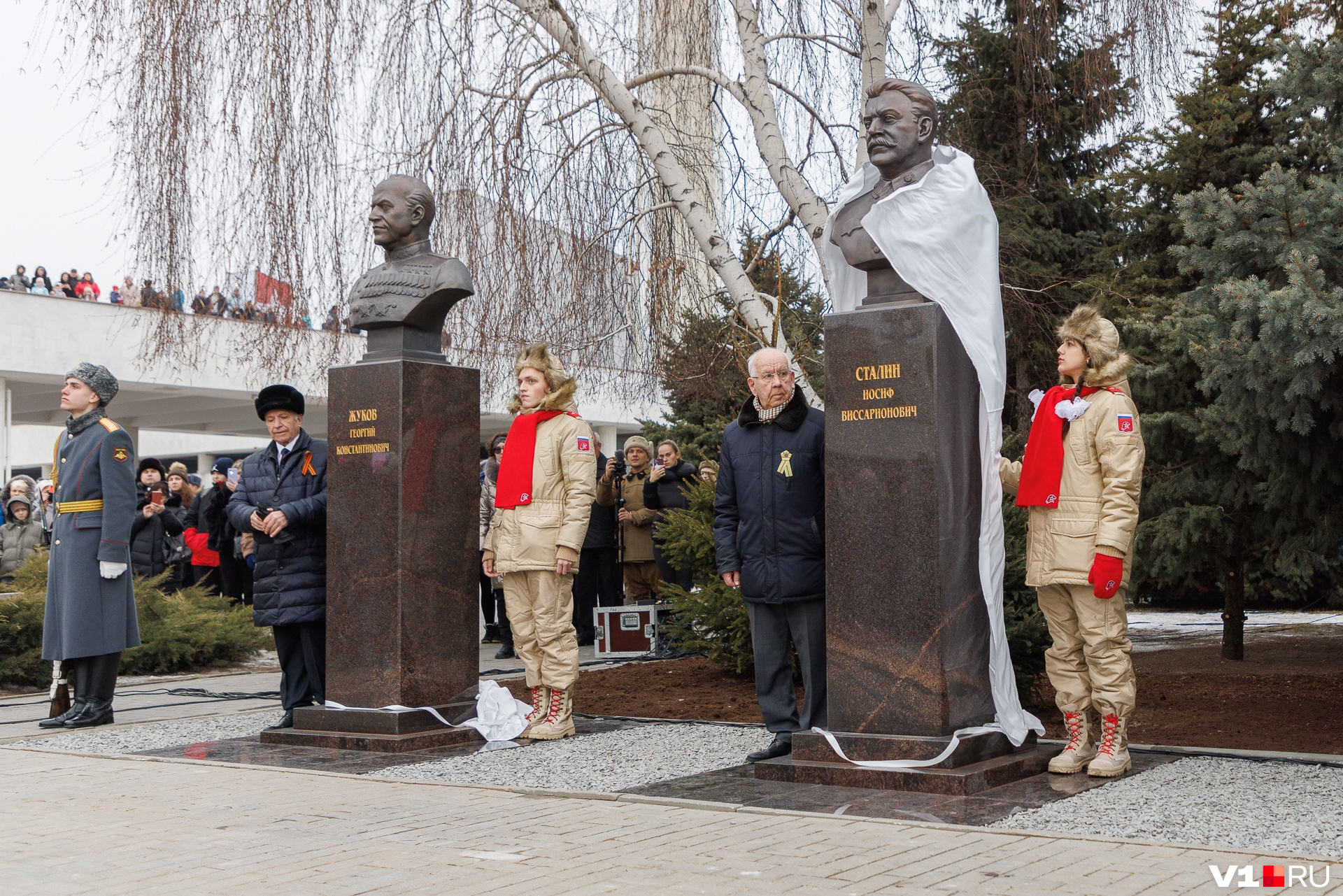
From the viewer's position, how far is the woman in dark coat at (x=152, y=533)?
1405 centimetres

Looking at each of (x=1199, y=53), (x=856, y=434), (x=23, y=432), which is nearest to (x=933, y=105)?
(x=856, y=434)

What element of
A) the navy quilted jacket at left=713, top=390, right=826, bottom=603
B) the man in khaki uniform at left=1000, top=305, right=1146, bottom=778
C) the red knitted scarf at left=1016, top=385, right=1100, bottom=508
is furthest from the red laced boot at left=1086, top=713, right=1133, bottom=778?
the navy quilted jacket at left=713, top=390, right=826, bottom=603

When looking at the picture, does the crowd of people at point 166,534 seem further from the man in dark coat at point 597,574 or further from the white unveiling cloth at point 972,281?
the white unveiling cloth at point 972,281

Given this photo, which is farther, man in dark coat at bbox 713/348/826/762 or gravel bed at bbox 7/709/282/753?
gravel bed at bbox 7/709/282/753

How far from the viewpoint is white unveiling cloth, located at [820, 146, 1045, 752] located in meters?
6.35

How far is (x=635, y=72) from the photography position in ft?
33.4

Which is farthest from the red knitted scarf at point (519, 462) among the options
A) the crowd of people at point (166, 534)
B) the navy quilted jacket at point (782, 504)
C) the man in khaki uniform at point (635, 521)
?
the crowd of people at point (166, 534)

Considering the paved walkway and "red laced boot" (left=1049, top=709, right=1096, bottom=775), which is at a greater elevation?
"red laced boot" (left=1049, top=709, right=1096, bottom=775)

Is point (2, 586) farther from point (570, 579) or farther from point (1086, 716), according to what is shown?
point (1086, 716)

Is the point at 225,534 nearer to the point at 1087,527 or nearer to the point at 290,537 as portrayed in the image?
the point at 290,537

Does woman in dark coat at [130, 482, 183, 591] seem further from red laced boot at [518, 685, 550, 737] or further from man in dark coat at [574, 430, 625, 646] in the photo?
red laced boot at [518, 685, 550, 737]

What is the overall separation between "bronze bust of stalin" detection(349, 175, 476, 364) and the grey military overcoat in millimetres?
1918

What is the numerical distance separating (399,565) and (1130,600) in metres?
12.4

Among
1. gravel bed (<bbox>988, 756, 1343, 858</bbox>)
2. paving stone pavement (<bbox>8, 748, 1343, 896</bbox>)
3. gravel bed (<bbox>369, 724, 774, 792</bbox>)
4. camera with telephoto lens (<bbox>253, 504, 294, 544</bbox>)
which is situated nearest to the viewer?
paving stone pavement (<bbox>8, 748, 1343, 896</bbox>)
